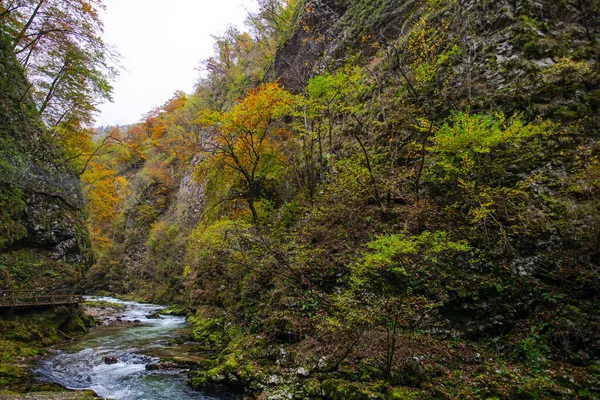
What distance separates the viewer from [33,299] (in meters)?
11.7

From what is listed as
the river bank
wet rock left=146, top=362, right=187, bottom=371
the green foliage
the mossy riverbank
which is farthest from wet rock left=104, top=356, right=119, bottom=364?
the green foliage

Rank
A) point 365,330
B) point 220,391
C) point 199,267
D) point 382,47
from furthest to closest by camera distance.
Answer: point 199,267
point 382,47
point 220,391
point 365,330

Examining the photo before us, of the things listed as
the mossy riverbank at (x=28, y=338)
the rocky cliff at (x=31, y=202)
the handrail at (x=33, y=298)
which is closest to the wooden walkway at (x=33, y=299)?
the handrail at (x=33, y=298)

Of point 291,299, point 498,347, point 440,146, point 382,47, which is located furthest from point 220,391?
point 382,47

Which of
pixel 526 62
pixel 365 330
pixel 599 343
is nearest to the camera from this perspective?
pixel 599 343

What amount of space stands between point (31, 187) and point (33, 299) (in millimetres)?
5284

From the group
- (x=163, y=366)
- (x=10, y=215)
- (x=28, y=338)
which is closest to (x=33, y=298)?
(x=28, y=338)

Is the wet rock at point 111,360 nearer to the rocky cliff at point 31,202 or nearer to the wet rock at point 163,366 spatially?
the wet rock at point 163,366

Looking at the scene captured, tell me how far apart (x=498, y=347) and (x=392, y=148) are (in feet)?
23.1

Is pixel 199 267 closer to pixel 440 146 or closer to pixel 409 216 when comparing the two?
pixel 409 216

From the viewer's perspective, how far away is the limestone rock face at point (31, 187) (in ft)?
40.3

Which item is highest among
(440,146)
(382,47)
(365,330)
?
(382,47)

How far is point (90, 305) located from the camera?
71.7 ft

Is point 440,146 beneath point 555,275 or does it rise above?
above
